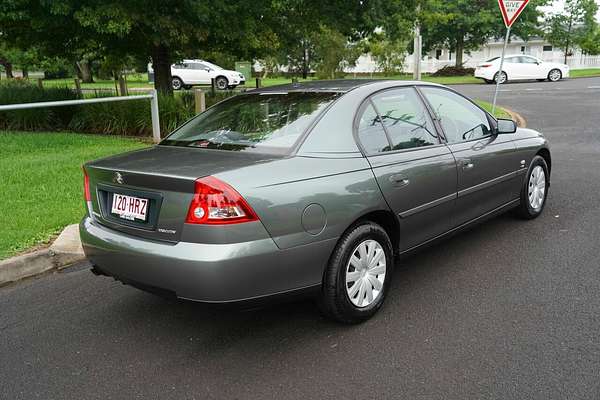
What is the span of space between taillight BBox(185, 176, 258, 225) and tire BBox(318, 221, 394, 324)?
0.68 metres

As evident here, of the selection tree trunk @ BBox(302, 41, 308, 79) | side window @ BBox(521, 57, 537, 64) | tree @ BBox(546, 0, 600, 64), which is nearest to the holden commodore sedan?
side window @ BBox(521, 57, 537, 64)

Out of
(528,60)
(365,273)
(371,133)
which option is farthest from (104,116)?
(528,60)

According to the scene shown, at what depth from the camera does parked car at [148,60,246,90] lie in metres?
31.2

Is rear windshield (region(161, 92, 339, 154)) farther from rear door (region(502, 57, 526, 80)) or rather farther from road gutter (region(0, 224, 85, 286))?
rear door (region(502, 57, 526, 80))

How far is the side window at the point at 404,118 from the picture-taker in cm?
403

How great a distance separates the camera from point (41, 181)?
704 cm

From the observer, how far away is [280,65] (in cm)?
4525

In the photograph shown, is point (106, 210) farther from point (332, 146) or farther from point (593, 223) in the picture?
point (593, 223)

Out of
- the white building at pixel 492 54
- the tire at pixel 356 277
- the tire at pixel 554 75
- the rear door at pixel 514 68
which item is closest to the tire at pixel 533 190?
the tire at pixel 356 277

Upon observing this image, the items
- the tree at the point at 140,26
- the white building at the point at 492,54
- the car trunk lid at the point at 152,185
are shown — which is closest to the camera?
the car trunk lid at the point at 152,185

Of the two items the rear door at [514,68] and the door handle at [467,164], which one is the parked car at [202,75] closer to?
the rear door at [514,68]

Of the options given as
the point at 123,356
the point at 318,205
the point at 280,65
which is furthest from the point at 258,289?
the point at 280,65

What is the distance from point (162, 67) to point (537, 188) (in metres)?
9.60

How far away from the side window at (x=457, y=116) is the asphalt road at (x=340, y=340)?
1.04 metres
